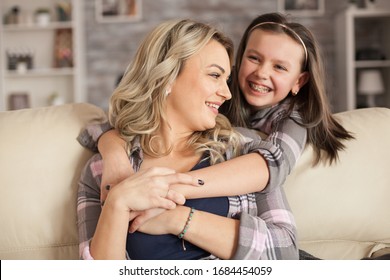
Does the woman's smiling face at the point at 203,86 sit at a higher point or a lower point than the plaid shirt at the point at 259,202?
higher

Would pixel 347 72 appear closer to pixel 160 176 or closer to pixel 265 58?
pixel 265 58

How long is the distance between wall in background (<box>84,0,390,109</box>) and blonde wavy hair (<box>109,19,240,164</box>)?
3.85 metres

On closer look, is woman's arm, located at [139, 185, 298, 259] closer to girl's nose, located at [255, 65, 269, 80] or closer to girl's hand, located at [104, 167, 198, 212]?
girl's hand, located at [104, 167, 198, 212]

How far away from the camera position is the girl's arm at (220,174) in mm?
Answer: 1308

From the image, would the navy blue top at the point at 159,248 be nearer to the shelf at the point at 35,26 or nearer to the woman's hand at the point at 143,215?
the woman's hand at the point at 143,215

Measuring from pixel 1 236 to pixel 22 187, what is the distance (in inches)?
5.9

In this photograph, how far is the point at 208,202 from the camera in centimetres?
137

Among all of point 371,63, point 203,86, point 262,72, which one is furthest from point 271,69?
point 371,63

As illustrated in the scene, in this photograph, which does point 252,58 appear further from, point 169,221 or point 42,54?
point 42,54

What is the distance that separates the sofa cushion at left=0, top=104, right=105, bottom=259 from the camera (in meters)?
1.55

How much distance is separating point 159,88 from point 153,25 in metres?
4.11

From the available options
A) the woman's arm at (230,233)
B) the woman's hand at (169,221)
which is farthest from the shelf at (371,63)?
the woman's hand at (169,221)

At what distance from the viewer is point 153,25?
5.42 metres
